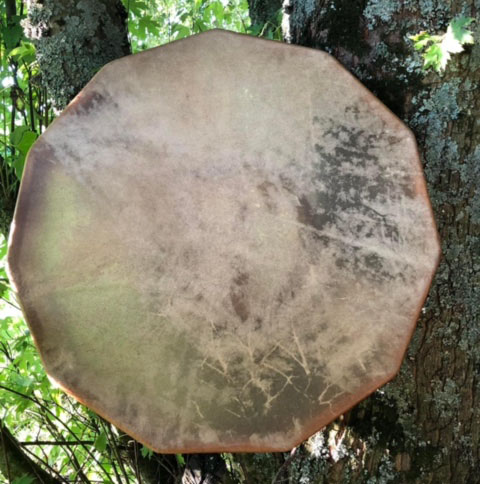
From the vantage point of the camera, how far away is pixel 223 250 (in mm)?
1073

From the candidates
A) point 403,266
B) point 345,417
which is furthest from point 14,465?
point 403,266

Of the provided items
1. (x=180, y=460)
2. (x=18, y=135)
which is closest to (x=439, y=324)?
(x=180, y=460)

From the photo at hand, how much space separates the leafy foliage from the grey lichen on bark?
2.78 ft

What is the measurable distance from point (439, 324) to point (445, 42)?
0.62m

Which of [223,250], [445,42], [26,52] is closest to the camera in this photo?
[223,250]

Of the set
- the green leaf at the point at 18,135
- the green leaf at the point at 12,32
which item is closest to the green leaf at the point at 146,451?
the green leaf at the point at 18,135

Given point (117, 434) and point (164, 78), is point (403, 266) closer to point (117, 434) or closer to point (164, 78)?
point (164, 78)

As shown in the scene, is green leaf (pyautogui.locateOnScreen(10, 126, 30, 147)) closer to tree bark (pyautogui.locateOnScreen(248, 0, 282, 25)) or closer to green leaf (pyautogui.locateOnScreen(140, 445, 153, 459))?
green leaf (pyautogui.locateOnScreen(140, 445, 153, 459))

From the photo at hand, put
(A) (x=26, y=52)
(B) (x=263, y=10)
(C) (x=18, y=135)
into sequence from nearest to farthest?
1. (C) (x=18, y=135)
2. (A) (x=26, y=52)
3. (B) (x=263, y=10)

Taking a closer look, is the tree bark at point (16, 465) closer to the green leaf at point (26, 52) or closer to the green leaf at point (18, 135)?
the green leaf at point (18, 135)

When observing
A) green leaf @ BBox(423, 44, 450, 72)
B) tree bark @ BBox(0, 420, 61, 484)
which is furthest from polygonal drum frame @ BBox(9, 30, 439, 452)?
tree bark @ BBox(0, 420, 61, 484)

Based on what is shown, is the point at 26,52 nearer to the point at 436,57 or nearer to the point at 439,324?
the point at 436,57

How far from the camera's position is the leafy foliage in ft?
3.82

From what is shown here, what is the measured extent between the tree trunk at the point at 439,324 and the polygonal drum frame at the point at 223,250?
0.23 m
